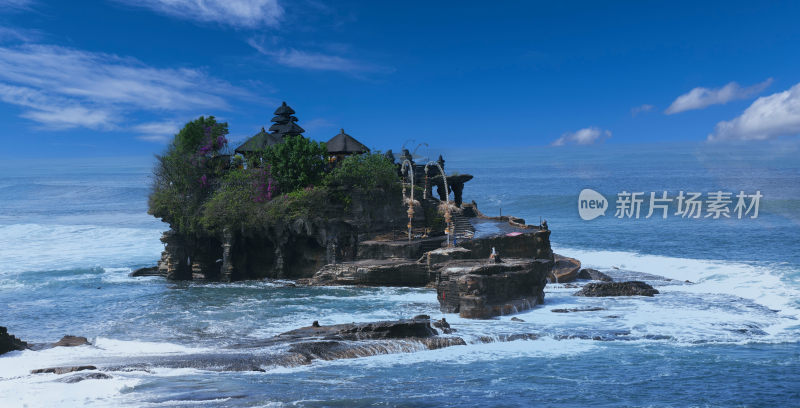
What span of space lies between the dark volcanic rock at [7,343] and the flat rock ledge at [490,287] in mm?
16035

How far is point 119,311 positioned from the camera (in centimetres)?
3125

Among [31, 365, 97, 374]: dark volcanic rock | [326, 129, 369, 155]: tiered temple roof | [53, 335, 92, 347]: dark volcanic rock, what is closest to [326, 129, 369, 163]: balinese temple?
[326, 129, 369, 155]: tiered temple roof

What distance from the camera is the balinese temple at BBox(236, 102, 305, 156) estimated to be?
46750 millimetres

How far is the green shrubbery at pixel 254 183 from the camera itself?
1570 inches

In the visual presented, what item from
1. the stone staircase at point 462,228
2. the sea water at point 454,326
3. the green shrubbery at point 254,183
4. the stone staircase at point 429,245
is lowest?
the sea water at point 454,326

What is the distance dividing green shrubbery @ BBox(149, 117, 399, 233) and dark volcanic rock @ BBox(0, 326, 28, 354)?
18.4 metres

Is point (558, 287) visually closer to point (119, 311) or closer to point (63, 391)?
point (119, 311)

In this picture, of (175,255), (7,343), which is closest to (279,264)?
(175,255)

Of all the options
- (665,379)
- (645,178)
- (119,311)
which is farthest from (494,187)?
(665,379)

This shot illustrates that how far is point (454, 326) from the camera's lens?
25641 millimetres

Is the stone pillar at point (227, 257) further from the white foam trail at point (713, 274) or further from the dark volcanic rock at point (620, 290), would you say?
the white foam trail at point (713, 274)

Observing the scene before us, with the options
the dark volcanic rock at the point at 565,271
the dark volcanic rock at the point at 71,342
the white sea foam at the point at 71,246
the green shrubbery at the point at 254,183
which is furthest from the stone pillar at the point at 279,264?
the dark volcanic rock at the point at 71,342

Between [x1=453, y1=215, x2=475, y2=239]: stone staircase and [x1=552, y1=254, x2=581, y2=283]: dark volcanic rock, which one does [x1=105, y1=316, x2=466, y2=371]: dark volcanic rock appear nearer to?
[x1=552, y1=254, x2=581, y2=283]: dark volcanic rock

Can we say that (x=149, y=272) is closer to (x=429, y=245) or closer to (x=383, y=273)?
(x=383, y=273)
